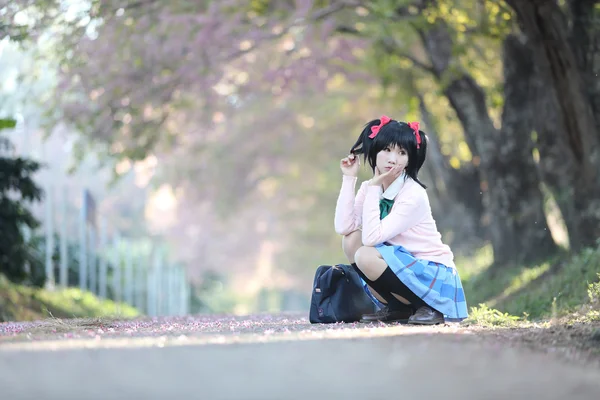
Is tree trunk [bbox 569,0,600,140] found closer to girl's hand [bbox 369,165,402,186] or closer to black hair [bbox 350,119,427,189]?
black hair [bbox 350,119,427,189]

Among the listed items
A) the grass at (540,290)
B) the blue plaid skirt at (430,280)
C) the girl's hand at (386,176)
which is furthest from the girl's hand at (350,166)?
the grass at (540,290)

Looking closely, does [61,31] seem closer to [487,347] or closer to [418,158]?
[418,158]

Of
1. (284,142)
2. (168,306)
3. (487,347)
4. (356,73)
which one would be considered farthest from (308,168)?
(487,347)

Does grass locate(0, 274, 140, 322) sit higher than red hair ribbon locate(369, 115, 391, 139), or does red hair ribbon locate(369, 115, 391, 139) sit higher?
red hair ribbon locate(369, 115, 391, 139)

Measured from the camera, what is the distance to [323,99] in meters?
24.5

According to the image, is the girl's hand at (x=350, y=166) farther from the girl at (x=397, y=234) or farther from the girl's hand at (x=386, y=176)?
the girl's hand at (x=386, y=176)

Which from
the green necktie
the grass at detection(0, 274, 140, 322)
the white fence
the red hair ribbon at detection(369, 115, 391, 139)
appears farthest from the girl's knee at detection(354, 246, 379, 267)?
the white fence

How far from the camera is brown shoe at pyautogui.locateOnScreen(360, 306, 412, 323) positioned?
25.1 ft

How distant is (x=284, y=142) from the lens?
28500mm

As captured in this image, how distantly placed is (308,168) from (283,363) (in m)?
27.1

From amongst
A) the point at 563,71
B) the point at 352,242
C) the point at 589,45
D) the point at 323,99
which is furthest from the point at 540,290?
the point at 323,99

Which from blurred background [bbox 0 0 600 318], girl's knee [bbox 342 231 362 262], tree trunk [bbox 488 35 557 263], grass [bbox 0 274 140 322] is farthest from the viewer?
tree trunk [bbox 488 35 557 263]

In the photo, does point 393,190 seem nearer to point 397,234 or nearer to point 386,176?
point 386,176

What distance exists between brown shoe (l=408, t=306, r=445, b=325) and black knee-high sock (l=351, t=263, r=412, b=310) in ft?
0.82
